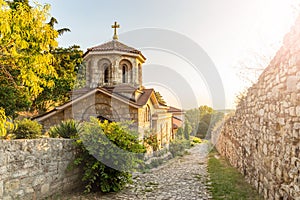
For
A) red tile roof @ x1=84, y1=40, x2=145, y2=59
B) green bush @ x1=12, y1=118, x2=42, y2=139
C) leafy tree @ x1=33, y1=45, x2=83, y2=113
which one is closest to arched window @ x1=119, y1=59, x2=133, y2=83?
red tile roof @ x1=84, y1=40, x2=145, y2=59

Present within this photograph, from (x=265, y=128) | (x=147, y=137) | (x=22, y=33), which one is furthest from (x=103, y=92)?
(x=265, y=128)

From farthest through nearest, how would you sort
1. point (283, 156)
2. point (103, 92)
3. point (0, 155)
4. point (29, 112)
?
point (29, 112) → point (103, 92) → point (0, 155) → point (283, 156)

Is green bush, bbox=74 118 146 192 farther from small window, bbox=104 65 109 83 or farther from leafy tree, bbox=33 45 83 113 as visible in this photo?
leafy tree, bbox=33 45 83 113

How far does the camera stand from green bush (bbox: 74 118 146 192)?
5926 mm

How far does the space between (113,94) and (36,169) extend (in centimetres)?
781

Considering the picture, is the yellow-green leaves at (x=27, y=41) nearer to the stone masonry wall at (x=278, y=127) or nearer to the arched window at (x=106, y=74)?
the stone masonry wall at (x=278, y=127)

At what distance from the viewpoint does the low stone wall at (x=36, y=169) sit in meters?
4.24

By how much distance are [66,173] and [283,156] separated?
4926 mm

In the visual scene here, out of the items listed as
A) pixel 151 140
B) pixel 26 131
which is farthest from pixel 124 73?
pixel 26 131

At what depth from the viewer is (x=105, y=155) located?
599 centimetres

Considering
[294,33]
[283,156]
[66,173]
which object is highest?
[294,33]

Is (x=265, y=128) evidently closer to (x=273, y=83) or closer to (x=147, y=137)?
(x=273, y=83)

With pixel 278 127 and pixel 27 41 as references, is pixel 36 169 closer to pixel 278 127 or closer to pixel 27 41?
pixel 27 41

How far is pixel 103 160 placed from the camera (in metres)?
5.96
